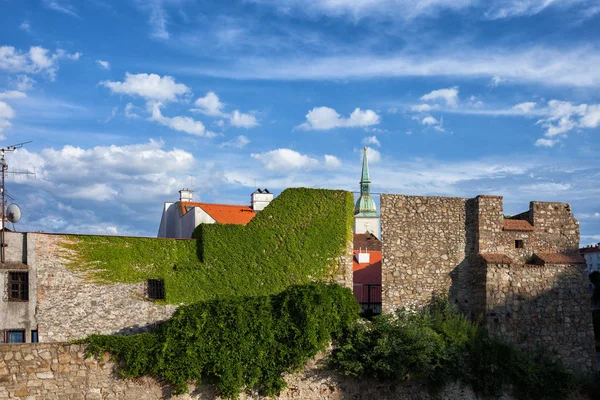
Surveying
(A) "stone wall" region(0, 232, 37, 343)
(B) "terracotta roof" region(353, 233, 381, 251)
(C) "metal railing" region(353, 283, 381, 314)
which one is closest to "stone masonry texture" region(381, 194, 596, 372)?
(C) "metal railing" region(353, 283, 381, 314)

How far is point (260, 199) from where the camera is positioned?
30.5 metres

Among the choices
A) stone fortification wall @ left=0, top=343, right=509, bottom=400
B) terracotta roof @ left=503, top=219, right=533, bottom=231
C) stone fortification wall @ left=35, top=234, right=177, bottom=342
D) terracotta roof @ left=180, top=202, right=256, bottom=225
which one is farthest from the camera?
terracotta roof @ left=180, top=202, right=256, bottom=225

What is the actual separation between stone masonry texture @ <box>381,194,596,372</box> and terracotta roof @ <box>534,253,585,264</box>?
130 mm

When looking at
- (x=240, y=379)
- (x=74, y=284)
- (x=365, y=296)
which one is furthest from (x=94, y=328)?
(x=365, y=296)

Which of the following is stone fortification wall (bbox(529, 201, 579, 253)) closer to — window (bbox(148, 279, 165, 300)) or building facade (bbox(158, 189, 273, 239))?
building facade (bbox(158, 189, 273, 239))

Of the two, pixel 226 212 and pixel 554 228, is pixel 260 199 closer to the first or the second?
pixel 226 212

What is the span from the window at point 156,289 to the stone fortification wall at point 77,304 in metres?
0.18

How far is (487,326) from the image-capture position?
2109 centimetres

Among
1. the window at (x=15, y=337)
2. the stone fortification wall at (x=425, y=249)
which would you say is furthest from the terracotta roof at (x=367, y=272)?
the window at (x=15, y=337)

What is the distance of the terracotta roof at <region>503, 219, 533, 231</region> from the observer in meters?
22.1

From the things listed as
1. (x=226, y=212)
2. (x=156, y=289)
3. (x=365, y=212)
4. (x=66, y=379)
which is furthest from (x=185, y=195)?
(x=365, y=212)

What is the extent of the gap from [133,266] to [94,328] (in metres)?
1.95

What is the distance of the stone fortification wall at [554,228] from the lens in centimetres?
2250

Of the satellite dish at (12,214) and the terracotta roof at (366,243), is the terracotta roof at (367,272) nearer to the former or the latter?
the terracotta roof at (366,243)
